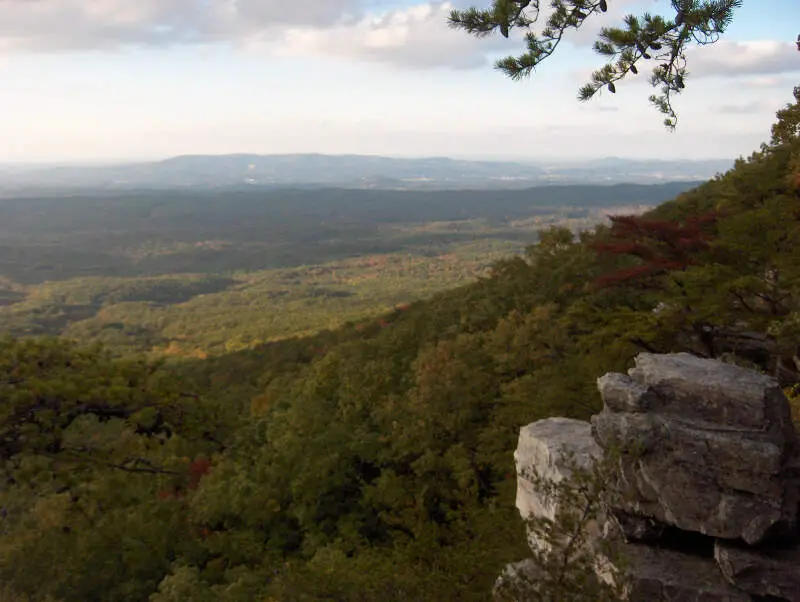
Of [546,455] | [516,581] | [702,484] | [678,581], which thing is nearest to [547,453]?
[546,455]

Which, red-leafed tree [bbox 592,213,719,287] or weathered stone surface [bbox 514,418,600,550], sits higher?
red-leafed tree [bbox 592,213,719,287]

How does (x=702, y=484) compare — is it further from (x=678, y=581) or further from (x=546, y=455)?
(x=546, y=455)

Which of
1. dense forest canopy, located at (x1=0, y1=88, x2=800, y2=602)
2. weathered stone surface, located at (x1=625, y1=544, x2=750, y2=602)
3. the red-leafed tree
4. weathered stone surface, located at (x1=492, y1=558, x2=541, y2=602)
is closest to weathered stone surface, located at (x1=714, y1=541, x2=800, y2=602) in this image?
weathered stone surface, located at (x1=625, y1=544, x2=750, y2=602)

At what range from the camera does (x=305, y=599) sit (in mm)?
12000

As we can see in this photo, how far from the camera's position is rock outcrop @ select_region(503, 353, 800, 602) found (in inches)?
335

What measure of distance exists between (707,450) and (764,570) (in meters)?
1.84

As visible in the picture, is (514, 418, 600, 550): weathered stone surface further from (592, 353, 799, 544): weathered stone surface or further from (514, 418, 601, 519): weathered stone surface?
(592, 353, 799, 544): weathered stone surface

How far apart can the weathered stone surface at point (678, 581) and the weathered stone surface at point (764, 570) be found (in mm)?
198

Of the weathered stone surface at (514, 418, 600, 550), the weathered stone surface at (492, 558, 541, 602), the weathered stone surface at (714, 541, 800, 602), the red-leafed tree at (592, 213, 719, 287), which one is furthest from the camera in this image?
the red-leafed tree at (592, 213, 719, 287)

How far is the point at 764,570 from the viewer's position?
27.8 feet

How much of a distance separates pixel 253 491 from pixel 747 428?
15.8m

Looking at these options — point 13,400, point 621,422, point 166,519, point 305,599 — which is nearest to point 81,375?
point 13,400

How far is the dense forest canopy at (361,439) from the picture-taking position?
966 centimetres

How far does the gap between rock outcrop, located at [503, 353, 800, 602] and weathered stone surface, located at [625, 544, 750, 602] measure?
0.05 feet
